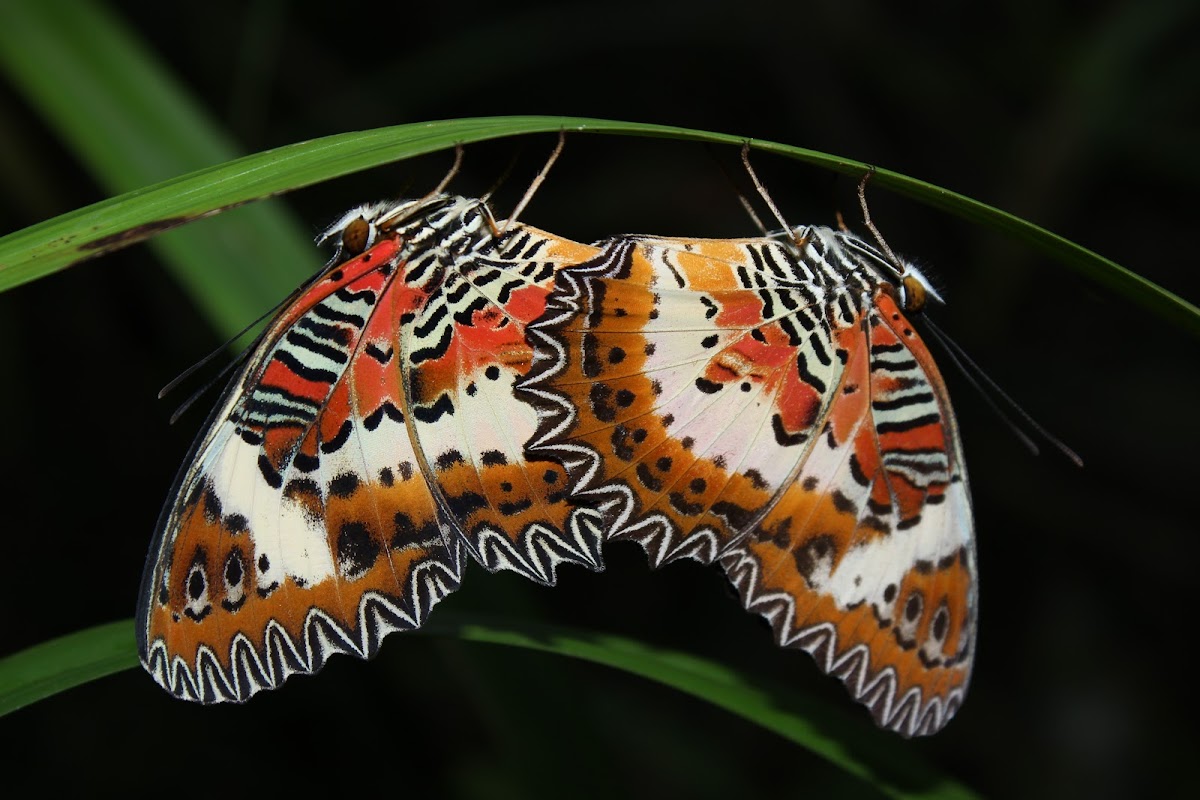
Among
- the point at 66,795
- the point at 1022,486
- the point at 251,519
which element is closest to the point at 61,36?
the point at 251,519

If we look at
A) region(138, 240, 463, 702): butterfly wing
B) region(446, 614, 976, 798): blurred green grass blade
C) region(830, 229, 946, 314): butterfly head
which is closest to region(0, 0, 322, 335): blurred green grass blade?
region(138, 240, 463, 702): butterfly wing

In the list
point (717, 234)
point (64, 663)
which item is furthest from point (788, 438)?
point (717, 234)

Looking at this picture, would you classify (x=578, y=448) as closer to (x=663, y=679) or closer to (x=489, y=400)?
(x=489, y=400)

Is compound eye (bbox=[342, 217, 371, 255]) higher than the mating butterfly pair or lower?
higher

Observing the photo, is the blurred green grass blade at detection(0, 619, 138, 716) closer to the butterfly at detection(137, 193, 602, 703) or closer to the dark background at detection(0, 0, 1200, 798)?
the butterfly at detection(137, 193, 602, 703)

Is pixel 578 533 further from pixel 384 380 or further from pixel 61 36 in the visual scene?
pixel 61 36

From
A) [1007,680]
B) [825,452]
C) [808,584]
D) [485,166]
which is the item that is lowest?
[1007,680]
